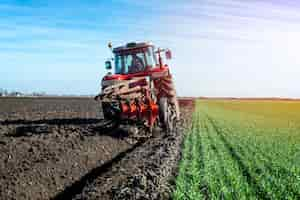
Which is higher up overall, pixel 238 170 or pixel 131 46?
pixel 131 46

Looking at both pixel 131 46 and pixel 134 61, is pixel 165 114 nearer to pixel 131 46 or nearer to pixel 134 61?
pixel 134 61

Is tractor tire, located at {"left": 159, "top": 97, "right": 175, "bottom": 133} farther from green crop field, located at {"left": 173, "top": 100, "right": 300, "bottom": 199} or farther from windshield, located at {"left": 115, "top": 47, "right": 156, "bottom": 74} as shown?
windshield, located at {"left": 115, "top": 47, "right": 156, "bottom": 74}

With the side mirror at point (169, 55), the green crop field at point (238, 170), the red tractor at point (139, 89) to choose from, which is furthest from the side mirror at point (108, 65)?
the green crop field at point (238, 170)

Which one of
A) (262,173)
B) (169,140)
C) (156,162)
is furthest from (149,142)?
(262,173)

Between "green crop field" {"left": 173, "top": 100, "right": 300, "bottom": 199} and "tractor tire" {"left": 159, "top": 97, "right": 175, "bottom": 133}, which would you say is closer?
"green crop field" {"left": 173, "top": 100, "right": 300, "bottom": 199}

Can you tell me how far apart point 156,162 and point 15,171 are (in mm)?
2996

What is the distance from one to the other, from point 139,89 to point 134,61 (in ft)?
5.52

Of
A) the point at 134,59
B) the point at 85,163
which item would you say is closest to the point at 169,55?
the point at 134,59

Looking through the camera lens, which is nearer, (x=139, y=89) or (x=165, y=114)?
(x=139, y=89)

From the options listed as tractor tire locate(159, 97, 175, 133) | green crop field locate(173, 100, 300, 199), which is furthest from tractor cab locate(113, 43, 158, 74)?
green crop field locate(173, 100, 300, 199)

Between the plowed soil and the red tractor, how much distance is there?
0.75 m

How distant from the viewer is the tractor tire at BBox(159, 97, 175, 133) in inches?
514

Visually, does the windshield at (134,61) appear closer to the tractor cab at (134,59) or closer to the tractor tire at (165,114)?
the tractor cab at (134,59)

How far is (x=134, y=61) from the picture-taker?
46.3 ft
